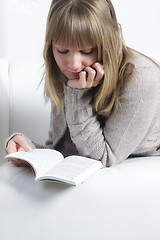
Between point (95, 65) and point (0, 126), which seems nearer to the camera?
point (95, 65)

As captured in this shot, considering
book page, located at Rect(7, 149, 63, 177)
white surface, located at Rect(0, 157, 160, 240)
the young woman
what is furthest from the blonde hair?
white surface, located at Rect(0, 157, 160, 240)

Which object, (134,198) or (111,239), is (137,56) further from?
(111,239)

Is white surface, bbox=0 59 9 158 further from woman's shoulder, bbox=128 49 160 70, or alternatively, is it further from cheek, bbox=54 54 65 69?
woman's shoulder, bbox=128 49 160 70

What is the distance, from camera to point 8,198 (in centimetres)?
108

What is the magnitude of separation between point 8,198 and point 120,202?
32cm

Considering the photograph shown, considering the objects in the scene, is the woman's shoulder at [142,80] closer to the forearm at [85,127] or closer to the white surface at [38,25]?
the forearm at [85,127]

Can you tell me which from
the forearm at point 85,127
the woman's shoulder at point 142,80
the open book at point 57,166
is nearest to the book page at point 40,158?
the open book at point 57,166

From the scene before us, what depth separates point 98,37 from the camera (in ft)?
3.87

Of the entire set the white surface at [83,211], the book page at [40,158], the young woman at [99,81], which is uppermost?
the young woman at [99,81]

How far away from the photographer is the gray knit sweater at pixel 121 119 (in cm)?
129

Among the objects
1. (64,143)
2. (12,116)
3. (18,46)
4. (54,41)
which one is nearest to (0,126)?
(12,116)

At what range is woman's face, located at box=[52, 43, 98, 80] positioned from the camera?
1207mm

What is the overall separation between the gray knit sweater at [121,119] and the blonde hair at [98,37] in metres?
0.04

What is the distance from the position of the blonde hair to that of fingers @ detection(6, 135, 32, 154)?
0.29 meters
